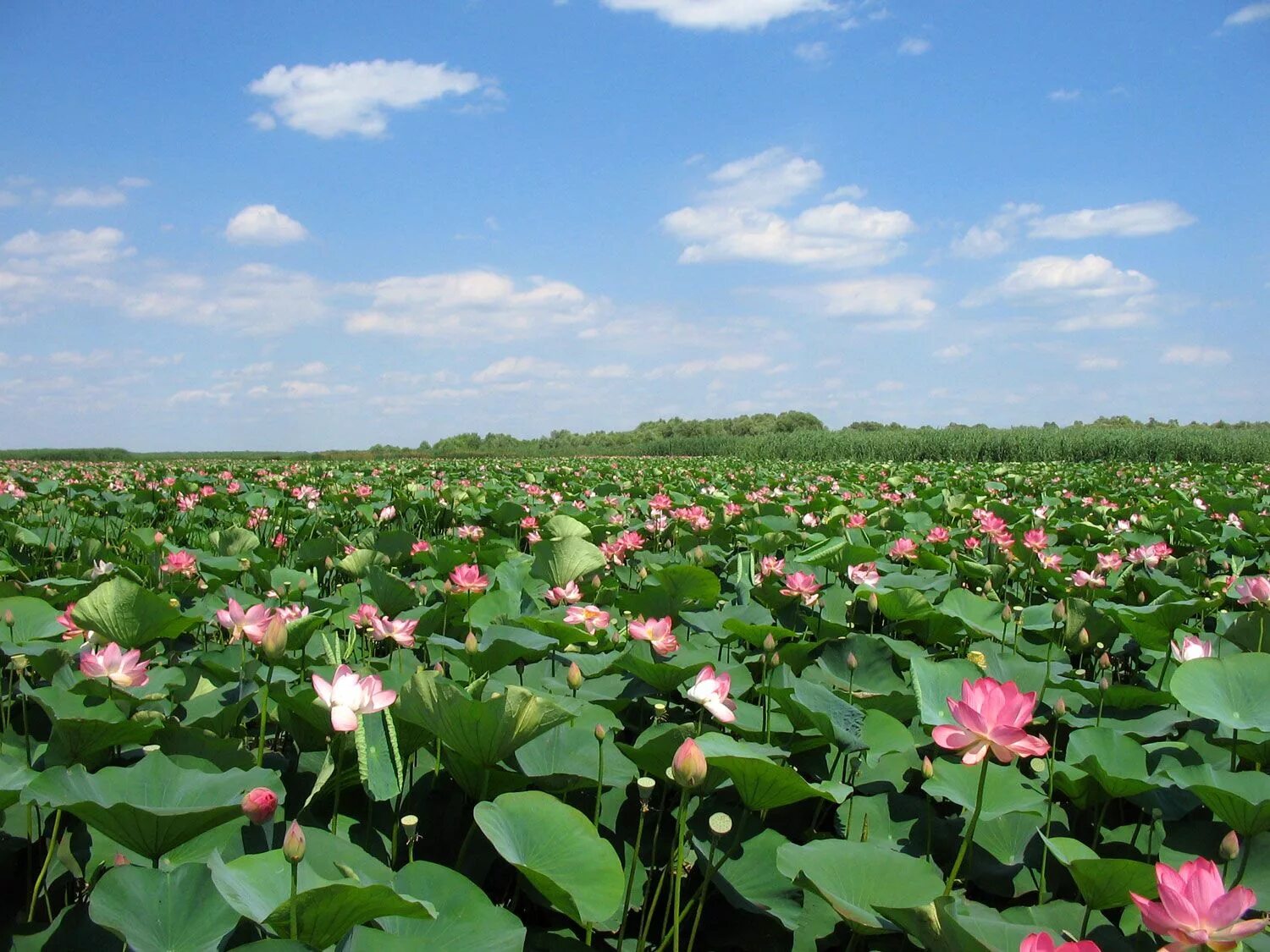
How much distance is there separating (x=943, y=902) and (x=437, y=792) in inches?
31.9

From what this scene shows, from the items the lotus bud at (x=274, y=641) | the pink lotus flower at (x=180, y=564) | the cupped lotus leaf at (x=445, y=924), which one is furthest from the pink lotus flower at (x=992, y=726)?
the pink lotus flower at (x=180, y=564)

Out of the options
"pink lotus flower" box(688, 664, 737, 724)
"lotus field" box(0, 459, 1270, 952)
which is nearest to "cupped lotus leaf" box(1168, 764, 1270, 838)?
"lotus field" box(0, 459, 1270, 952)

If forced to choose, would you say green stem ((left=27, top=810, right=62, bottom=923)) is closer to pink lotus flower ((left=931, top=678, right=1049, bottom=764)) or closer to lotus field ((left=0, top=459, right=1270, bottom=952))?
lotus field ((left=0, top=459, right=1270, bottom=952))

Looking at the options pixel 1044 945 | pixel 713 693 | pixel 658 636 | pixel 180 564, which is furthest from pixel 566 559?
pixel 1044 945

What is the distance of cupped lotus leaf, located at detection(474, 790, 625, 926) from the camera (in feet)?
3.30

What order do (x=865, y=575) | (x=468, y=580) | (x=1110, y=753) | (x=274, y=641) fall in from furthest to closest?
(x=865, y=575) < (x=468, y=580) < (x=1110, y=753) < (x=274, y=641)

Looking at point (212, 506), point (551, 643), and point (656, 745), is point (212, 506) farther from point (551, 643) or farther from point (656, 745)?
point (656, 745)

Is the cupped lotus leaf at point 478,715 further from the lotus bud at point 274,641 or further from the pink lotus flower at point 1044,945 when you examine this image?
the pink lotus flower at point 1044,945

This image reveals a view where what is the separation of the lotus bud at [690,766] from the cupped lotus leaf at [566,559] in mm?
1474

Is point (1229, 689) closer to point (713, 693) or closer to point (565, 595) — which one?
point (713, 693)

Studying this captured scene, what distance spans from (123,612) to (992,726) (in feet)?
5.36

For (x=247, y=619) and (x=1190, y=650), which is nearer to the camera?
(x=247, y=619)

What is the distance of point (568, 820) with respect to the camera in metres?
1.10

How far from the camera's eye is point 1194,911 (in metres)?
0.82
